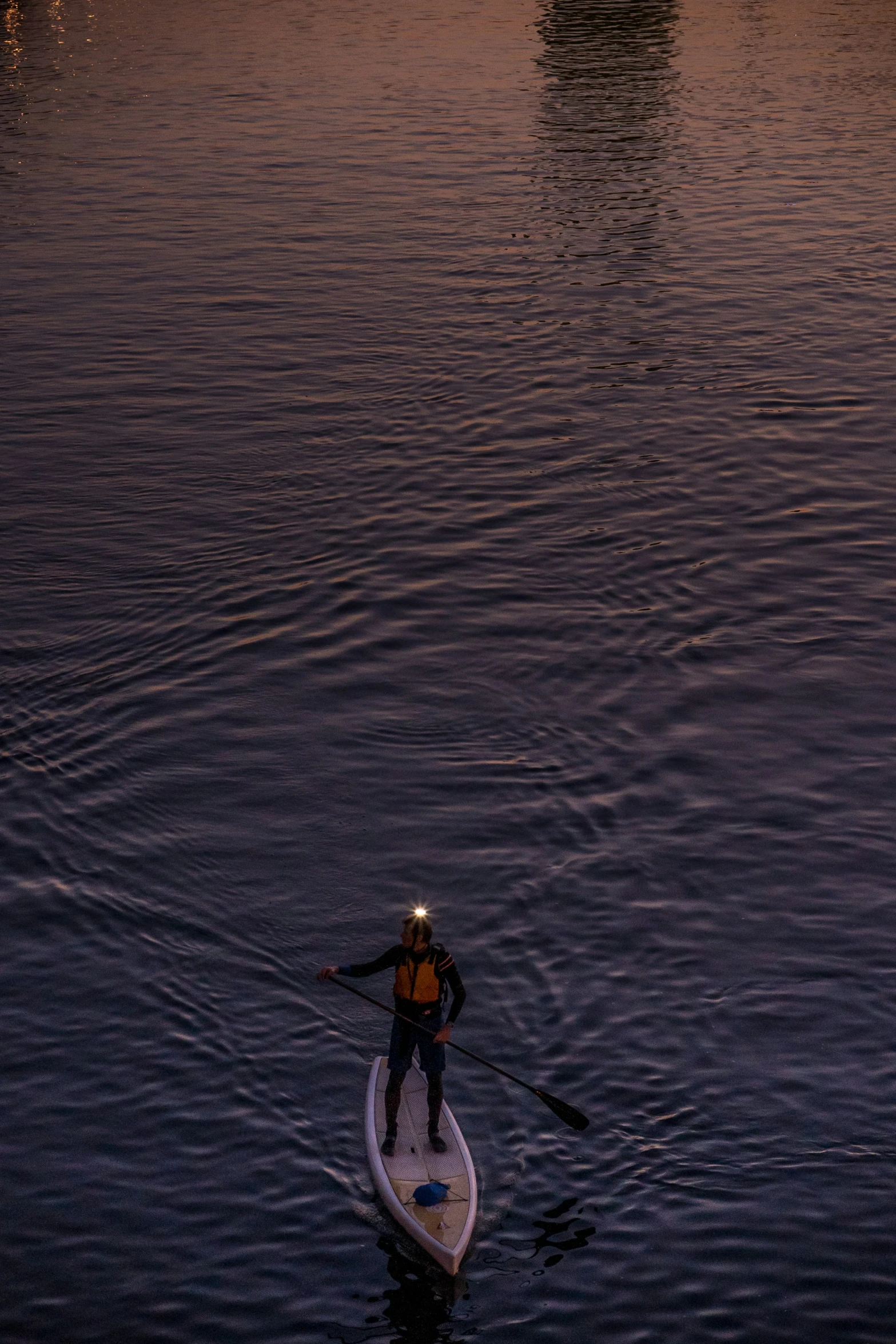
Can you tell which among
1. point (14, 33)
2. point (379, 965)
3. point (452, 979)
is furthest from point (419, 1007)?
point (14, 33)

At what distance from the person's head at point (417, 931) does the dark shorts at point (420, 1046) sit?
0.74 m

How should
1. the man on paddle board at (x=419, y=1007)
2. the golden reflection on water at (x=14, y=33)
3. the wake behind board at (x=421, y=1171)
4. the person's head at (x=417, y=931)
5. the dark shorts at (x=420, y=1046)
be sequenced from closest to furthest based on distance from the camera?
the wake behind board at (x=421, y=1171), the person's head at (x=417, y=931), the man on paddle board at (x=419, y=1007), the dark shorts at (x=420, y=1046), the golden reflection on water at (x=14, y=33)

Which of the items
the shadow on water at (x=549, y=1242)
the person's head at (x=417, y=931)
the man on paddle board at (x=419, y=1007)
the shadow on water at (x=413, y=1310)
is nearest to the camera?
the shadow on water at (x=413, y=1310)

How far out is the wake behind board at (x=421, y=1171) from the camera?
13.8 metres

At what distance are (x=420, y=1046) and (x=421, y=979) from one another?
34.6 inches

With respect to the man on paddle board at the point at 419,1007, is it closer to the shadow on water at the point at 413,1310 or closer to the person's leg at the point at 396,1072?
the person's leg at the point at 396,1072

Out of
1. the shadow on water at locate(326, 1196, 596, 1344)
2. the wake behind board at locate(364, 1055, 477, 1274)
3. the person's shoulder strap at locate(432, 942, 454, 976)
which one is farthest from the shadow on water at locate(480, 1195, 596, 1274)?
the person's shoulder strap at locate(432, 942, 454, 976)

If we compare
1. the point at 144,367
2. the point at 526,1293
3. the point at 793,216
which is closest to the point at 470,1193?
the point at 526,1293

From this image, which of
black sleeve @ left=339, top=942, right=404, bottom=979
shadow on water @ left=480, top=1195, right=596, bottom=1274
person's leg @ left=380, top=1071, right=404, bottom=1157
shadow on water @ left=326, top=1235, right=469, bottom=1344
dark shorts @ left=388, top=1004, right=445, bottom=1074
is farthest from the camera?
person's leg @ left=380, top=1071, right=404, bottom=1157

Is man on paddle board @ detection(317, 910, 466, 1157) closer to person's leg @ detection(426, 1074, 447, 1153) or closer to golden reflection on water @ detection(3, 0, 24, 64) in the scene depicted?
person's leg @ detection(426, 1074, 447, 1153)

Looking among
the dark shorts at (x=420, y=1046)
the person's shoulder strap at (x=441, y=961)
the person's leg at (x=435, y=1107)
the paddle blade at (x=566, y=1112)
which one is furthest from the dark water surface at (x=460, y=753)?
the person's shoulder strap at (x=441, y=961)

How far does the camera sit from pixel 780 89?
72625 mm

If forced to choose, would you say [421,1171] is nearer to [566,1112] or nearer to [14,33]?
[566,1112]

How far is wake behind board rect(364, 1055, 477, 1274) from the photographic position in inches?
543
